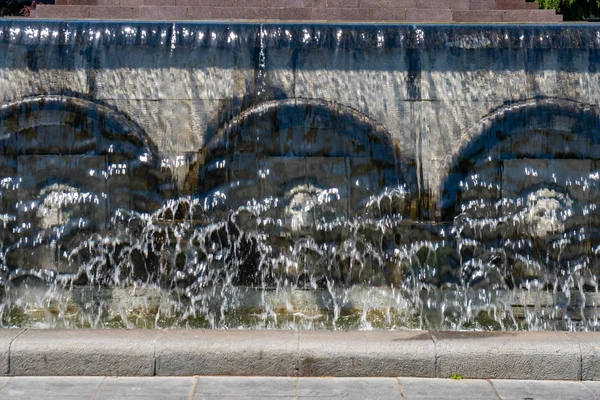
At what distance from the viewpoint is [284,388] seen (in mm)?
5047

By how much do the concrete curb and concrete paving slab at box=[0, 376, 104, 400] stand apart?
6 cm

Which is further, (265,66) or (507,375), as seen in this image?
(265,66)

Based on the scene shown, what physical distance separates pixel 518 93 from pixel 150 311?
158 inches

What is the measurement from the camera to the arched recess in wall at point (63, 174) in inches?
279

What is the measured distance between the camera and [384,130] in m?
7.09

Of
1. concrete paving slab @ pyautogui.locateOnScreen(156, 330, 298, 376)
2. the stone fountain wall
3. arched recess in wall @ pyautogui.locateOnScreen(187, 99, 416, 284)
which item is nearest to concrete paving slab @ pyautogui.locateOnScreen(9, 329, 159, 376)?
concrete paving slab @ pyautogui.locateOnScreen(156, 330, 298, 376)

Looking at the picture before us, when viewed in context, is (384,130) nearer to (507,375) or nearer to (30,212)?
(507,375)

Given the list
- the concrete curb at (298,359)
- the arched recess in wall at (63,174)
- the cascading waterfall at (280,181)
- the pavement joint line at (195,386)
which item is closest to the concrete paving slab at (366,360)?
the concrete curb at (298,359)

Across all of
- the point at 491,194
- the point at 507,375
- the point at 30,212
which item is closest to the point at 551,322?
the point at 491,194

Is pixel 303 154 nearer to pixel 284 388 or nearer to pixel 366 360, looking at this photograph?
pixel 366 360

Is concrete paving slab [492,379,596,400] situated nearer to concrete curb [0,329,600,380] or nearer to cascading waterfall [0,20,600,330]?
concrete curb [0,329,600,380]

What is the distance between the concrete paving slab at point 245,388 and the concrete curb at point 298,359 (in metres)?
0.07


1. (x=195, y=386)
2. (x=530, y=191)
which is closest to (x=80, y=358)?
(x=195, y=386)

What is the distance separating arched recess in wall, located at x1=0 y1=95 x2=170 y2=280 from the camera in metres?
7.08
